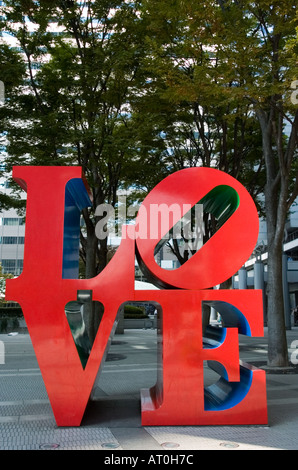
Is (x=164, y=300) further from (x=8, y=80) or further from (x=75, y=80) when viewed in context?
(x=8, y=80)

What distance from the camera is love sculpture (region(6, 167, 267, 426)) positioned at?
5797mm

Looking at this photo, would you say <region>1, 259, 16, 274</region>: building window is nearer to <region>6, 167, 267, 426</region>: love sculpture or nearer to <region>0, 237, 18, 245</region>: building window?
<region>0, 237, 18, 245</region>: building window

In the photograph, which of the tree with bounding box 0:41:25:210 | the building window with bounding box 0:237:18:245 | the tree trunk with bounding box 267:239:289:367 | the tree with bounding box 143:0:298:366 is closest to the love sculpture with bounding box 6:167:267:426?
the tree with bounding box 143:0:298:366

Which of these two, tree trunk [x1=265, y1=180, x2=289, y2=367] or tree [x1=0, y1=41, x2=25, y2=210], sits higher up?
tree [x1=0, y1=41, x2=25, y2=210]

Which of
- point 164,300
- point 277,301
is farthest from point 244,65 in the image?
point 164,300

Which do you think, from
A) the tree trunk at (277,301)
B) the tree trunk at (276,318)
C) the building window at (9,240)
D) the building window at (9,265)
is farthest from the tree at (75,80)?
the building window at (9,240)

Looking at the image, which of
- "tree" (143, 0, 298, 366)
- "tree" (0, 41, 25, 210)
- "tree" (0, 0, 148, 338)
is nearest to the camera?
"tree" (143, 0, 298, 366)

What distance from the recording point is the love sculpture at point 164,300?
580 cm

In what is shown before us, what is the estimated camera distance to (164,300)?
6105 millimetres

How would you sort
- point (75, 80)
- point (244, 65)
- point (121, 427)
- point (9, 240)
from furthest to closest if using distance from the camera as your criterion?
point (9, 240) < point (75, 80) < point (244, 65) < point (121, 427)

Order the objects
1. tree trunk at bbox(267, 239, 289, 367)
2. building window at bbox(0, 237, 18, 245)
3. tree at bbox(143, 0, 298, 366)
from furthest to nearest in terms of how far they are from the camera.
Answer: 1. building window at bbox(0, 237, 18, 245)
2. tree trunk at bbox(267, 239, 289, 367)
3. tree at bbox(143, 0, 298, 366)

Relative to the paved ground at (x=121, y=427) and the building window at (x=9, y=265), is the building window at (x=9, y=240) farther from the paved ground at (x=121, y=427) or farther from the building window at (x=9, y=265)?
the paved ground at (x=121, y=427)
